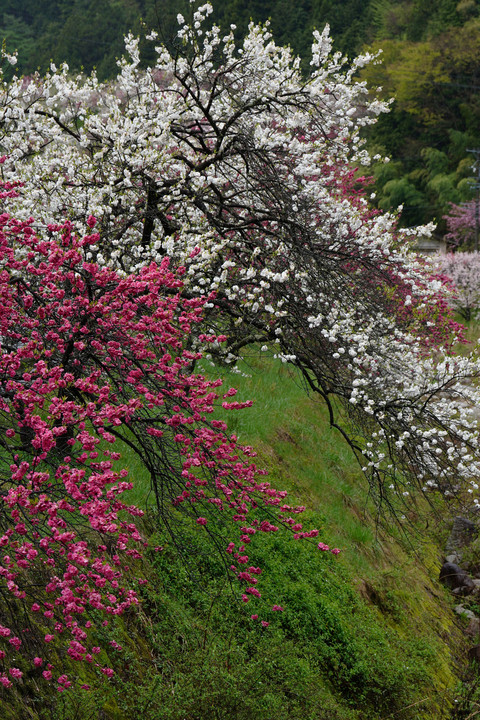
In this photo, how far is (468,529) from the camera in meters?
10.5

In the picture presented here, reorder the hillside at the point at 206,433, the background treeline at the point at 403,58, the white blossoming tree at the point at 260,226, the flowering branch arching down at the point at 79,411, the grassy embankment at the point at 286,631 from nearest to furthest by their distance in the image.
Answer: the flowering branch arching down at the point at 79,411 → the hillside at the point at 206,433 → the grassy embankment at the point at 286,631 → the white blossoming tree at the point at 260,226 → the background treeline at the point at 403,58

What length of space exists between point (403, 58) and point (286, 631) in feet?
126

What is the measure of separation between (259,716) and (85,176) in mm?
5263

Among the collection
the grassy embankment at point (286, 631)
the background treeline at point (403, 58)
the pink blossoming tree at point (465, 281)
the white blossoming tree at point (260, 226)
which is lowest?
the grassy embankment at point (286, 631)

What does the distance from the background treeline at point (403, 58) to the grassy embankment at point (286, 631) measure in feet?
84.9

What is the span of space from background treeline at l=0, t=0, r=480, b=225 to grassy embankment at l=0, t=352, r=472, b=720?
25889 mm

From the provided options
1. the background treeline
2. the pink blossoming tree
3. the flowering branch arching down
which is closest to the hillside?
the flowering branch arching down

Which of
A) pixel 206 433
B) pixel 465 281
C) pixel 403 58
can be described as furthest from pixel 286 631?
pixel 403 58

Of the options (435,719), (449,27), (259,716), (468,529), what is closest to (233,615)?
(259,716)

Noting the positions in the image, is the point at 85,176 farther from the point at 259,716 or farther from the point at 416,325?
the point at 259,716

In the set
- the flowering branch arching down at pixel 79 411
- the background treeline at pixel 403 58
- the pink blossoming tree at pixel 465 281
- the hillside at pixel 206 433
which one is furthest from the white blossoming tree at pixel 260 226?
the background treeline at pixel 403 58

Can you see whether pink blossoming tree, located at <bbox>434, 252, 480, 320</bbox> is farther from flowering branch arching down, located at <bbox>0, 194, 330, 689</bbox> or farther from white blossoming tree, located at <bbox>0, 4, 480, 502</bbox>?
flowering branch arching down, located at <bbox>0, 194, 330, 689</bbox>

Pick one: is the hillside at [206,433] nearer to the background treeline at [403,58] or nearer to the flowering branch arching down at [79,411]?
the flowering branch arching down at [79,411]

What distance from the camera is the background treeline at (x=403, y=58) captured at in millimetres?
33594
